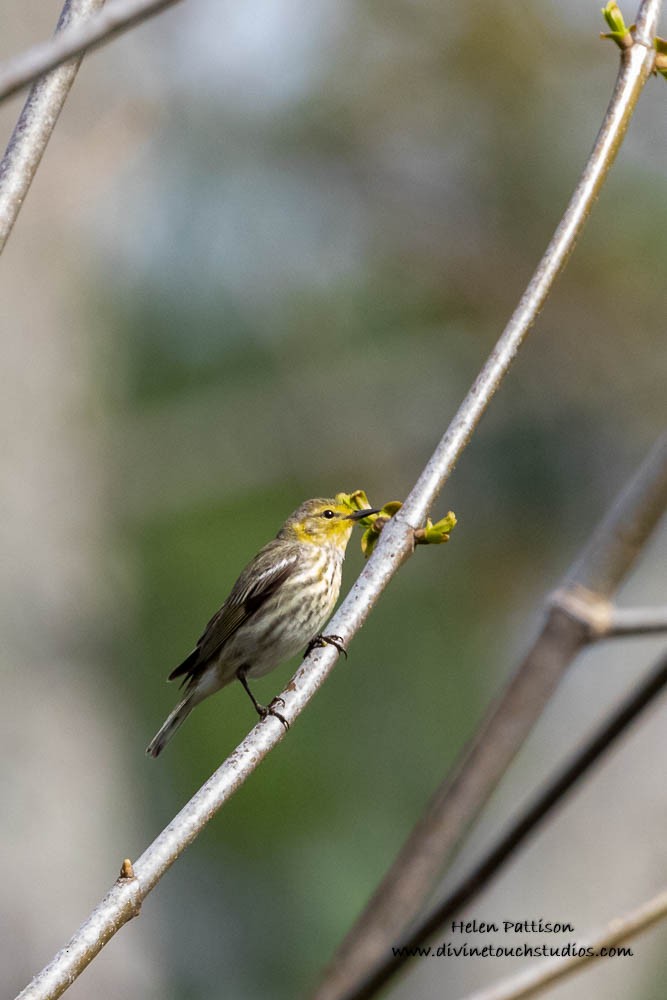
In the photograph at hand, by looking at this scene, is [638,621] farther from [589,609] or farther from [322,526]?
[322,526]

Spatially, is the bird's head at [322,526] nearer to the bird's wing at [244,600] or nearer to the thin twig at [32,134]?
the bird's wing at [244,600]

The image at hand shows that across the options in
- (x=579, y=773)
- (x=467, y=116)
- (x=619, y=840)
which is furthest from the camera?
(x=467, y=116)

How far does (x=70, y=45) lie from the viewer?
1.27 meters

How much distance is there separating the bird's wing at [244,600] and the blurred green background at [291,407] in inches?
231

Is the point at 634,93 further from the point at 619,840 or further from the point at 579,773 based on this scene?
the point at 619,840

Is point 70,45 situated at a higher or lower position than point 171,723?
higher

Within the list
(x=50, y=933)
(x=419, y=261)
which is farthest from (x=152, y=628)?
(x=419, y=261)

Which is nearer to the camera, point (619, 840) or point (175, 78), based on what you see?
point (619, 840)

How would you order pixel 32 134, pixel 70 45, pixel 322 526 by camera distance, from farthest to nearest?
1. pixel 322 526
2. pixel 32 134
3. pixel 70 45

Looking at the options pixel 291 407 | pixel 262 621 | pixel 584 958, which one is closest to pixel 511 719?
pixel 584 958

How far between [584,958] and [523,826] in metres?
0.23

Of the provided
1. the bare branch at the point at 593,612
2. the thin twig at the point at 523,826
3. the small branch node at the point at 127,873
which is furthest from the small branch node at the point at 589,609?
the small branch node at the point at 127,873

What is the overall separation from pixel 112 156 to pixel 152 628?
514cm

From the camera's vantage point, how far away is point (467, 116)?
46.1ft
